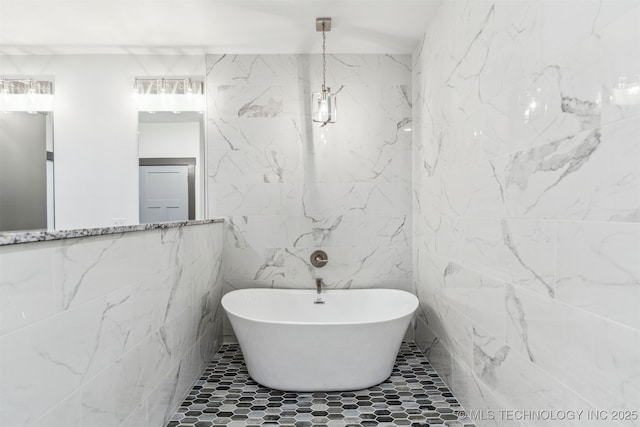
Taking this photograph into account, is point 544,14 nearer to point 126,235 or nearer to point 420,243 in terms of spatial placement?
point 126,235

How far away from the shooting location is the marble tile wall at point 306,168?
3.01 metres

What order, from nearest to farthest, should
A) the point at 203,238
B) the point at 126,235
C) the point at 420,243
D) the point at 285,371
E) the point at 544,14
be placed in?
1. the point at 544,14
2. the point at 126,235
3. the point at 285,371
4. the point at 203,238
5. the point at 420,243

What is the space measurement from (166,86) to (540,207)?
9.22 ft

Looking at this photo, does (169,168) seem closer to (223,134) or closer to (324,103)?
(223,134)

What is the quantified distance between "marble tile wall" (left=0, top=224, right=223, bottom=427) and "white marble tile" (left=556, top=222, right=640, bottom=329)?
1.45m

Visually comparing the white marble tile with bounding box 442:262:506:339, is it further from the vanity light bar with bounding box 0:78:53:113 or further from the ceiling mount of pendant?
the vanity light bar with bounding box 0:78:53:113

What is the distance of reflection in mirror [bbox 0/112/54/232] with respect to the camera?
8.59 feet

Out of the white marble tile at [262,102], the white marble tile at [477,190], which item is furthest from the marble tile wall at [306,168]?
the white marble tile at [477,190]

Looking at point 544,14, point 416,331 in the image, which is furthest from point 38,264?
point 416,331

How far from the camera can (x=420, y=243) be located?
2850mm

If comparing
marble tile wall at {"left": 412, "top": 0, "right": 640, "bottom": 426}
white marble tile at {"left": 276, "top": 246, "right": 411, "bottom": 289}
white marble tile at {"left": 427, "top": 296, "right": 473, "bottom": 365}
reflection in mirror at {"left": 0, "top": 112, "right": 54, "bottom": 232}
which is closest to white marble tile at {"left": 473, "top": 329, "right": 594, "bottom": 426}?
marble tile wall at {"left": 412, "top": 0, "right": 640, "bottom": 426}

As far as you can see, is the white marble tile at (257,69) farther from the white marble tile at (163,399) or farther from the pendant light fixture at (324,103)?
the white marble tile at (163,399)

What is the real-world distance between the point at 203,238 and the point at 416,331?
175 centimetres

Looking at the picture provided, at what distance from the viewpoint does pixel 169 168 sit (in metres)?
2.98
